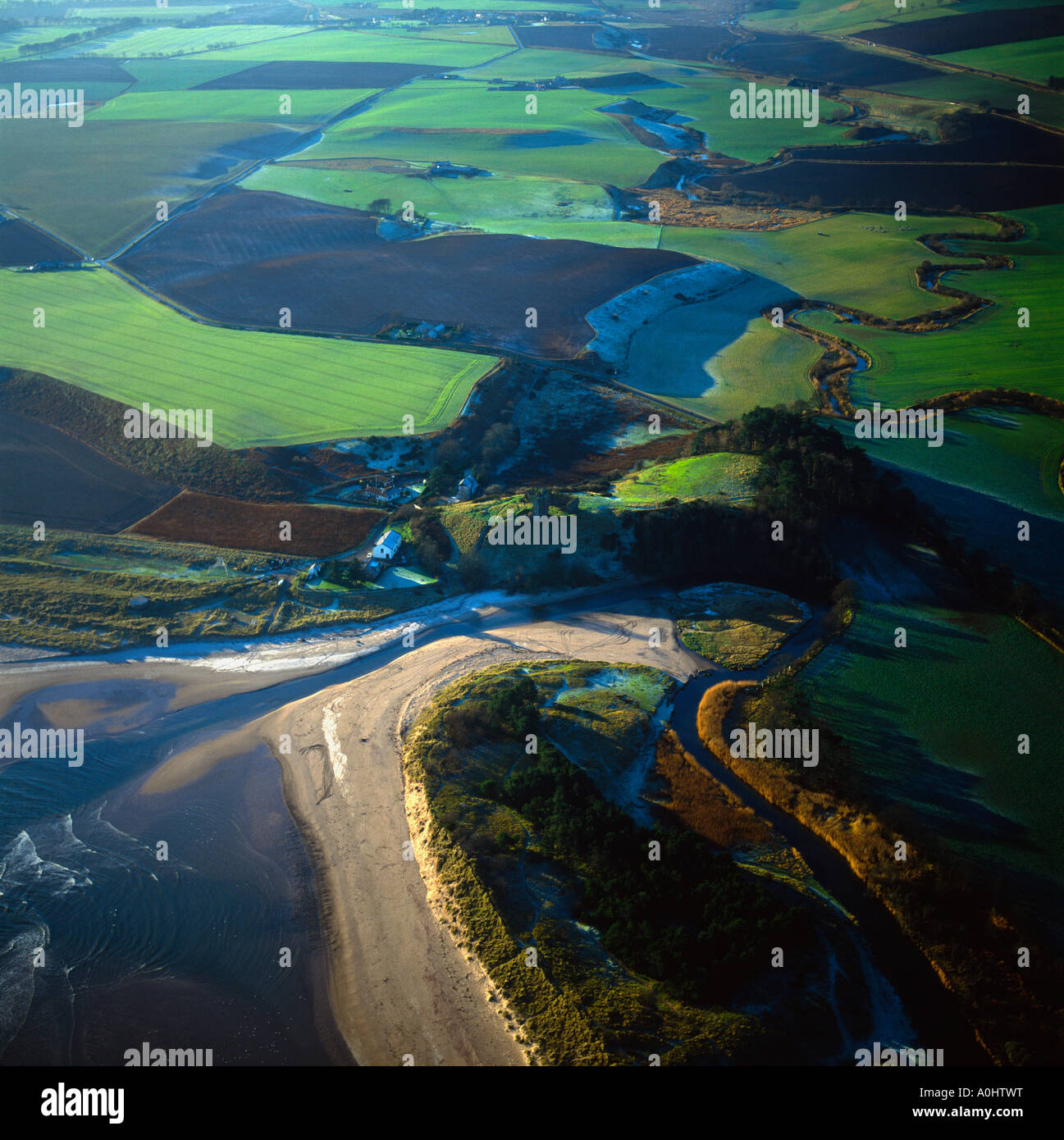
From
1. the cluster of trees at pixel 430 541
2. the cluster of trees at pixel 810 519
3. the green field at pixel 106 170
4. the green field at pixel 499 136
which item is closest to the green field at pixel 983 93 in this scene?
the green field at pixel 499 136

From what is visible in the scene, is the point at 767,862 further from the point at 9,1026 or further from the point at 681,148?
the point at 681,148

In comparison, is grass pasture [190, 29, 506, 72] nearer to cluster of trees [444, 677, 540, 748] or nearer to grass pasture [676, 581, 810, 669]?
grass pasture [676, 581, 810, 669]

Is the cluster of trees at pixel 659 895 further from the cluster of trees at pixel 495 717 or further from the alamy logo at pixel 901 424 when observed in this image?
the alamy logo at pixel 901 424

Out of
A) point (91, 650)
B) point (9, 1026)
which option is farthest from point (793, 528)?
point (9, 1026)

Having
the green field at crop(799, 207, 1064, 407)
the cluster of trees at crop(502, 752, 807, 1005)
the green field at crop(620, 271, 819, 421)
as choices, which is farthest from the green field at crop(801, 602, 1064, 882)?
the green field at crop(799, 207, 1064, 407)

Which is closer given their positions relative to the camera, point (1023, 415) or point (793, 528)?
point (793, 528)

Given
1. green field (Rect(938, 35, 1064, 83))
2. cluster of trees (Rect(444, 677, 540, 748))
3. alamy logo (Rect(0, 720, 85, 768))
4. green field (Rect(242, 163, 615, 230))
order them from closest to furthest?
cluster of trees (Rect(444, 677, 540, 748)) → alamy logo (Rect(0, 720, 85, 768)) → green field (Rect(242, 163, 615, 230)) → green field (Rect(938, 35, 1064, 83))
